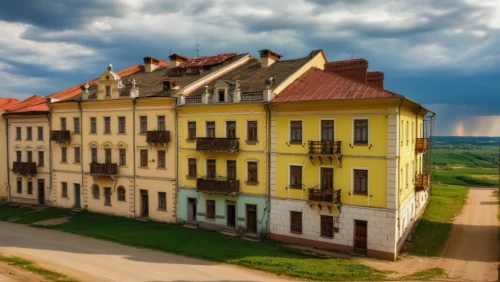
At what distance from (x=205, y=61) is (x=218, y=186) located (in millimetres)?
16206

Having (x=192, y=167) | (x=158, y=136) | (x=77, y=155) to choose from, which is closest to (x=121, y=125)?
(x=158, y=136)

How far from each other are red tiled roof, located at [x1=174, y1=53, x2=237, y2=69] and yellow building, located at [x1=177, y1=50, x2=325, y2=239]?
5845 mm

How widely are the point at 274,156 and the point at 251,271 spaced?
390 inches

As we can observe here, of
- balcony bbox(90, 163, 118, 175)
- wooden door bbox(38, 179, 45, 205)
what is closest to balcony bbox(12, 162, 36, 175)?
wooden door bbox(38, 179, 45, 205)

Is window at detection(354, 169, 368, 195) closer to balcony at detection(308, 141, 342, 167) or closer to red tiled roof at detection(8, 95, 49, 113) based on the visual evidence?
balcony at detection(308, 141, 342, 167)

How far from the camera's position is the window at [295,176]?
29603 mm

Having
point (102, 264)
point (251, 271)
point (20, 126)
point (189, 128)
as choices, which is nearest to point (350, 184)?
point (251, 271)

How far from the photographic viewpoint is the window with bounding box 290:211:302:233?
29.7 m

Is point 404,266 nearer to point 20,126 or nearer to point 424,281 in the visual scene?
point 424,281

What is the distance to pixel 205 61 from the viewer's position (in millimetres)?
41719

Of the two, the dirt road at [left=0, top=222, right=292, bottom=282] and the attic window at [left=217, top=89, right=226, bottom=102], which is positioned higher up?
the attic window at [left=217, top=89, right=226, bottom=102]

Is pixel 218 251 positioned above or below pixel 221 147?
below

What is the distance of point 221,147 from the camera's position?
31.9 m

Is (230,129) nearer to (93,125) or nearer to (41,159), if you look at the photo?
(93,125)
